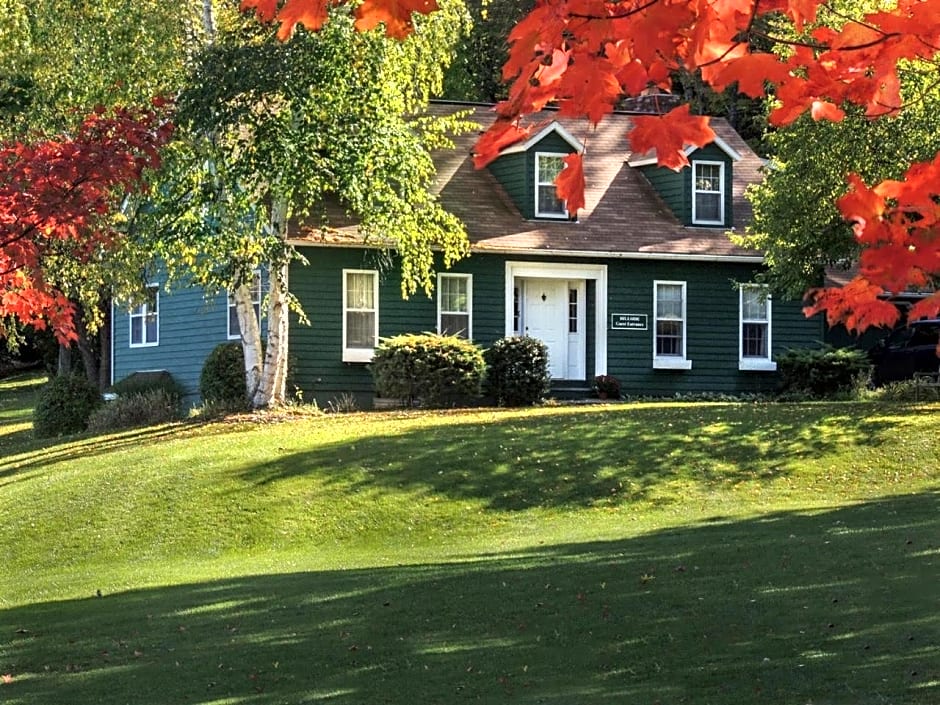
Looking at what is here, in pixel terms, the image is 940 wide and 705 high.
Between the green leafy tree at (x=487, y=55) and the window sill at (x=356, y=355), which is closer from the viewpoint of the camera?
the window sill at (x=356, y=355)

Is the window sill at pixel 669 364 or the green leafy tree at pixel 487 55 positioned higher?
the green leafy tree at pixel 487 55

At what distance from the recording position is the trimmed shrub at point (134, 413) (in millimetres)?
27594

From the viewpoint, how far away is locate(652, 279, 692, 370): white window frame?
3125 cm

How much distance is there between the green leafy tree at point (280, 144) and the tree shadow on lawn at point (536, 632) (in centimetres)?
1064

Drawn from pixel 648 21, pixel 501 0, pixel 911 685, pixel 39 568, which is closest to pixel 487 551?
pixel 39 568

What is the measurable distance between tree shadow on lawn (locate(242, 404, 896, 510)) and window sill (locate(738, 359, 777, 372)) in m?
8.28

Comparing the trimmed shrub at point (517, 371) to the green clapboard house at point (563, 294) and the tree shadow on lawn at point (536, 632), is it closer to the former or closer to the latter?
the green clapboard house at point (563, 294)

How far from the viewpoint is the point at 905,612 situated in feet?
33.5

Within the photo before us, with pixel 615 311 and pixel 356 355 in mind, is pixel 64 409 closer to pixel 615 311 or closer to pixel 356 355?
pixel 356 355

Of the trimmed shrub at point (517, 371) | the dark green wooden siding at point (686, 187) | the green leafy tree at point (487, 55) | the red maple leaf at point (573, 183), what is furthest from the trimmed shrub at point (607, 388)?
the red maple leaf at point (573, 183)

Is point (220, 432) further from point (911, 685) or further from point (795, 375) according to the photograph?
point (911, 685)

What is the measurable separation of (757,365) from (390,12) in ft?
92.2

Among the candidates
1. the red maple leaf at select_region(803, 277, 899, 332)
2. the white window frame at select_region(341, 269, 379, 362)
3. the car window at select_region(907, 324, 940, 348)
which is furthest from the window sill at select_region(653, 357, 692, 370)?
the red maple leaf at select_region(803, 277, 899, 332)

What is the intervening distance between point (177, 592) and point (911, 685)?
7.21 meters
